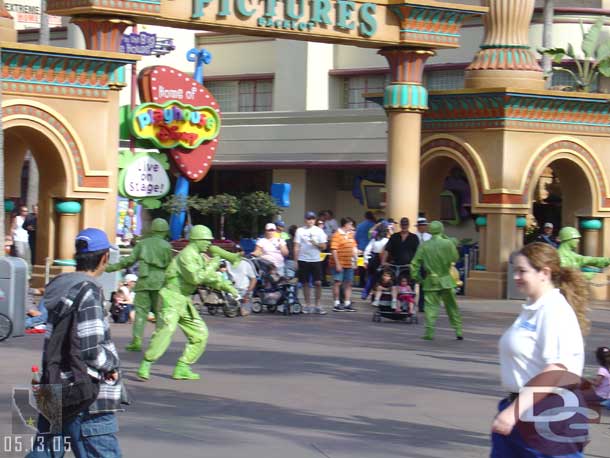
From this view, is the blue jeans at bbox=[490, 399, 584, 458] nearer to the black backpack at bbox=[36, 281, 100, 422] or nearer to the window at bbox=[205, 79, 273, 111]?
the black backpack at bbox=[36, 281, 100, 422]

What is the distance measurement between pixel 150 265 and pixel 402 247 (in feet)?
21.9

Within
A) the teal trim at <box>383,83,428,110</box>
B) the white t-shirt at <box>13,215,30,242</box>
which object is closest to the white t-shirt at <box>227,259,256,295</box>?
the white t-shirt at <box>13,215,30,242</box>

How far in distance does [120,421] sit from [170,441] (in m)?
0.95

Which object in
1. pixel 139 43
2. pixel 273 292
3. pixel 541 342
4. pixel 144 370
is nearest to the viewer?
pixel 541 342

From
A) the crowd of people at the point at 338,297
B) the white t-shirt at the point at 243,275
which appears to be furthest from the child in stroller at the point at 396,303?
the white t-shirt at the point at 243,275

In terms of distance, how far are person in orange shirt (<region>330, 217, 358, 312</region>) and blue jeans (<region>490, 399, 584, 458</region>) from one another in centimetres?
1518

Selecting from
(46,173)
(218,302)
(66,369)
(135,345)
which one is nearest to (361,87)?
(46,173)

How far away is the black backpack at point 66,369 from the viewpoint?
6.24m

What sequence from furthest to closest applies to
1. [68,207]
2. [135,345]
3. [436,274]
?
[68,207] → [436,274] → [135,345]

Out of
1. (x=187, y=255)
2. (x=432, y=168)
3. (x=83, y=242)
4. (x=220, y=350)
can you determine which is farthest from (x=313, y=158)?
(x=83, y=242)

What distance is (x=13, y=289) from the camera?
15.4 m

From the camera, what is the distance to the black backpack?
624cm

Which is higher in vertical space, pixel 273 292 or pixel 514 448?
pixel 273 292

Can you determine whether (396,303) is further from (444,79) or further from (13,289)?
(444,79)
